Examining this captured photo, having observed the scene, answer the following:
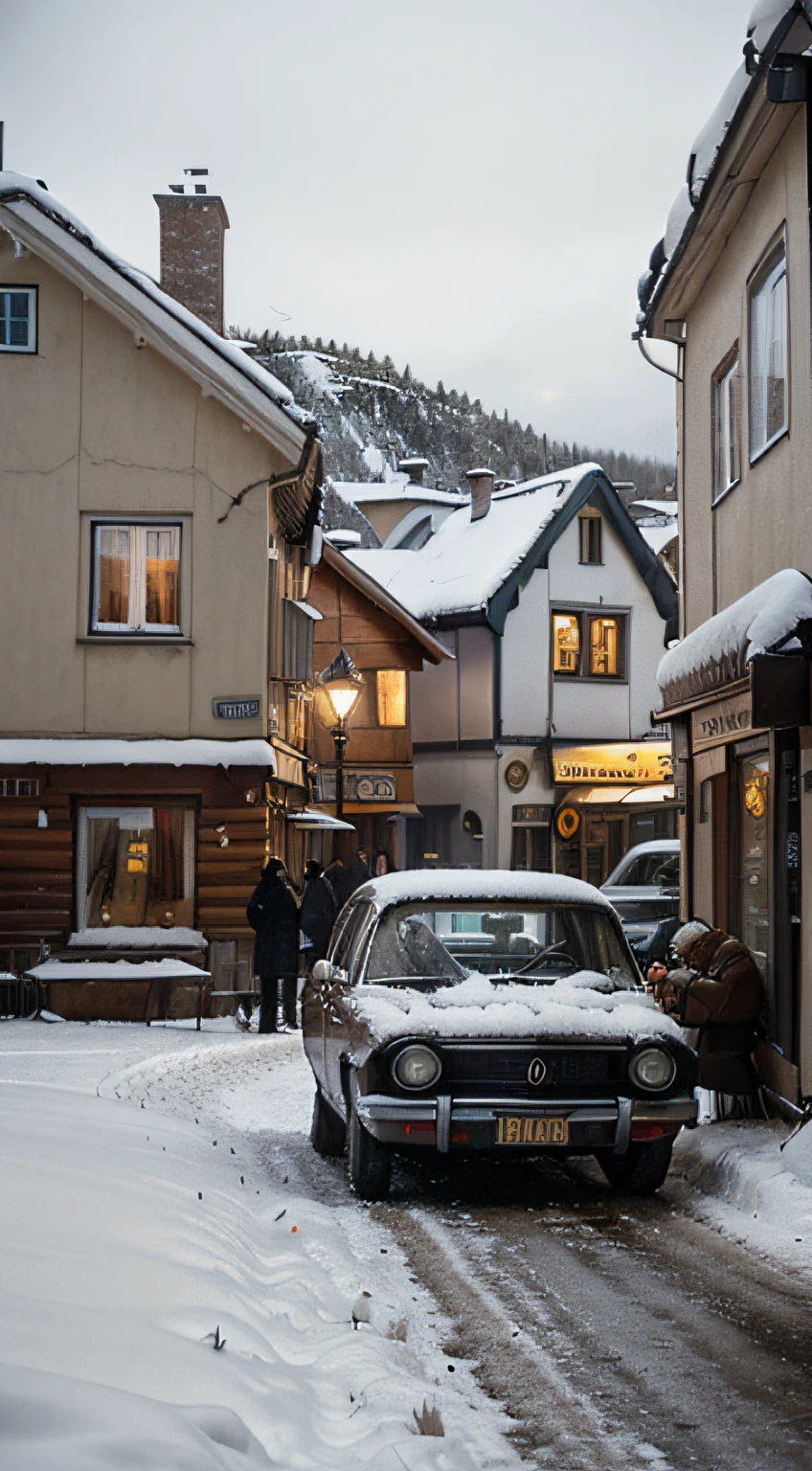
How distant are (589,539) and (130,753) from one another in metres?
19.5

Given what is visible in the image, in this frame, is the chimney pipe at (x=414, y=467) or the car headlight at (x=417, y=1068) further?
the chimney pipe at (x=414, y=467)

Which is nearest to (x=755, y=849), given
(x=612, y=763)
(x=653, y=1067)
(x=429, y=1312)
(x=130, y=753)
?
(x=653, y=1067)

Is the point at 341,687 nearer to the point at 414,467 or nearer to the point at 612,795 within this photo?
the point at 612,795

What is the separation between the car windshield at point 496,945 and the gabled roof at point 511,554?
1028 inches

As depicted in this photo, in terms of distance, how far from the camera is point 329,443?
523 feet

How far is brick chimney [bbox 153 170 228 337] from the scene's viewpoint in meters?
23.2

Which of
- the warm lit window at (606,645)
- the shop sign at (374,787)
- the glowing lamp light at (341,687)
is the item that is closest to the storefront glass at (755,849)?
the glowing lamp light at (341,687)

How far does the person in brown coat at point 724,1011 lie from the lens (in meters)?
10.3

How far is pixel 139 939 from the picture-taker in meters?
19.7

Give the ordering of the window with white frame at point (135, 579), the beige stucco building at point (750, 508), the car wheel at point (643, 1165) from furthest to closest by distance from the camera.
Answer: the window with white frame at point (135, 579)
the beige stucco building at point (750, 508)
the car wheel at point (643, 1165)

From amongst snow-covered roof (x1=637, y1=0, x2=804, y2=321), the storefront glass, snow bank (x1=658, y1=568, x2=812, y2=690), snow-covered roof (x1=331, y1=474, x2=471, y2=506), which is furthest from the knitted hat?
snow-covered roof (x1=331, y1=474, x2=471, y2=506)

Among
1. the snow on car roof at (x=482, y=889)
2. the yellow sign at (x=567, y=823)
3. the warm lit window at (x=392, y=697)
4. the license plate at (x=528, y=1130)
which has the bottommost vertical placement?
the license plate at (x=528, y=1130)

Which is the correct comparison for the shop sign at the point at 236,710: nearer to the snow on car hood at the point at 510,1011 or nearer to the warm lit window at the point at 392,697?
the snow on car hood at the point at 510,1011

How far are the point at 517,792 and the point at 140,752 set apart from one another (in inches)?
677
